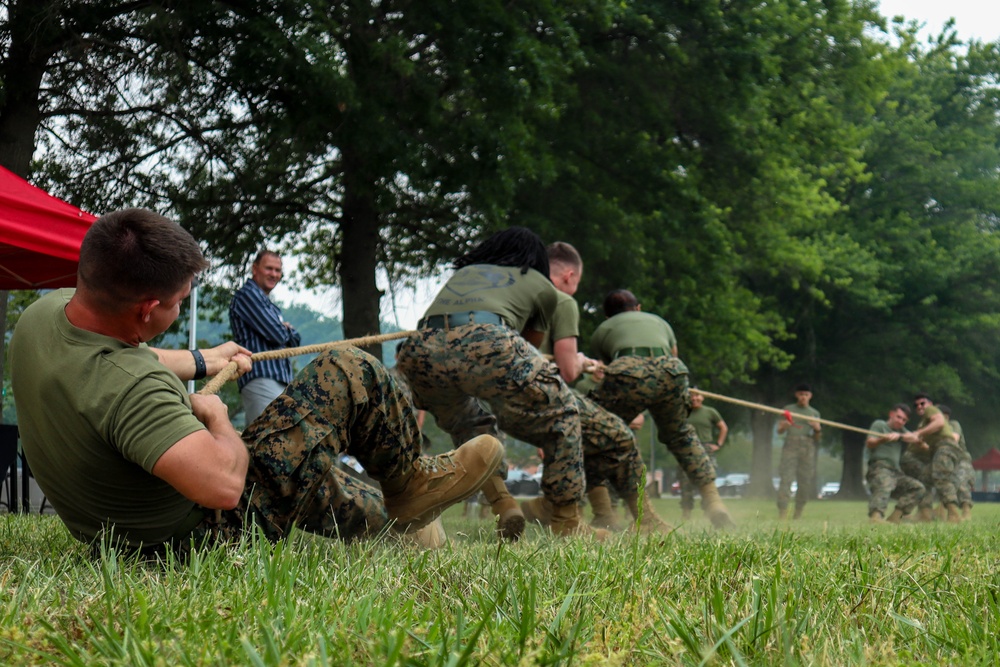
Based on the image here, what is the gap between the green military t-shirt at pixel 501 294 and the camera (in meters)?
5.73

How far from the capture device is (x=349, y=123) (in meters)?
12.4

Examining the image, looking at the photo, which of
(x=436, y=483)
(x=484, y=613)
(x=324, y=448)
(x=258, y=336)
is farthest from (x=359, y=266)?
(x=484, y=613)

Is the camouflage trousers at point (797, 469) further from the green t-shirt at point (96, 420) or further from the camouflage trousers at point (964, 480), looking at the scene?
the green t-shirt at point (96, 420)

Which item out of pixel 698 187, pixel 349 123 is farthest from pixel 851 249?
pixel 349 123

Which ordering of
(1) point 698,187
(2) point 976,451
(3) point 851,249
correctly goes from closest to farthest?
1. (1) point 698,187
2. (3) point 851,249
3. (2) point 976,451

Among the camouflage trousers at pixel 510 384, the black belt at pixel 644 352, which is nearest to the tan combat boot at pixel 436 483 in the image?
the camouflage trousers at pixel 510 384

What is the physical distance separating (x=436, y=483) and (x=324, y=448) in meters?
0.64

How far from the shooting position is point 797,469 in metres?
16.8

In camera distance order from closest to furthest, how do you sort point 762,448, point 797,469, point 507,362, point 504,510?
point 507,362
point 504,510
point 797,469
point 762,448

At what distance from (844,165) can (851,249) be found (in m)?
7.21

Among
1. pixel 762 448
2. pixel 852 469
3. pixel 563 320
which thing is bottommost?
pixel 852 469

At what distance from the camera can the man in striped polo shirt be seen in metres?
7.60

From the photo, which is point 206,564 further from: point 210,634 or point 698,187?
point 698,187

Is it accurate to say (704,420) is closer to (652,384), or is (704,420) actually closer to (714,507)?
(714,507)
